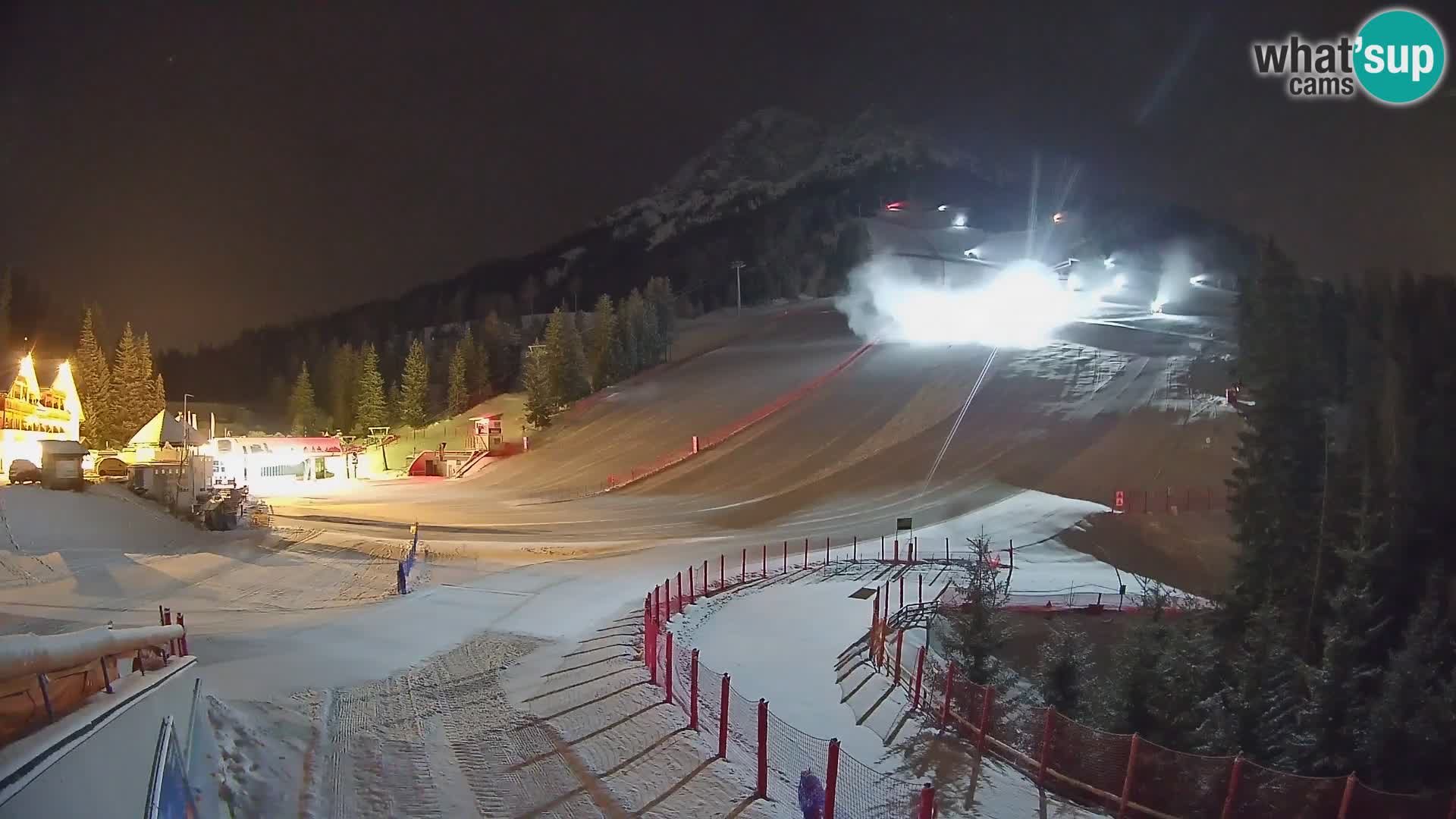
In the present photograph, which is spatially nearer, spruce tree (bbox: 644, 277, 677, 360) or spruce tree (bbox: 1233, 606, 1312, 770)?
spruce tree (bbox: 1233, 606, 1312, 770)

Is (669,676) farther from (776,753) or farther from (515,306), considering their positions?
(515,306)

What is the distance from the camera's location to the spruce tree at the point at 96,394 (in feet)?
222

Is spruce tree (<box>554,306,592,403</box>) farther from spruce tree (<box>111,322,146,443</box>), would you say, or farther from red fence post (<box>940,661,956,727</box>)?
red fence post (<box>940,661,956,727</box>)

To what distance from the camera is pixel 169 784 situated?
427cm

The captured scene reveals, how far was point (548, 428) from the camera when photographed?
60562 millimetres

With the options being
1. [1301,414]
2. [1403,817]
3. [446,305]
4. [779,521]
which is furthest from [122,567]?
[446,305]

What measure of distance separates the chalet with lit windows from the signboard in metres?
40.2

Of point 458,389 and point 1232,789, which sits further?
point 458,389

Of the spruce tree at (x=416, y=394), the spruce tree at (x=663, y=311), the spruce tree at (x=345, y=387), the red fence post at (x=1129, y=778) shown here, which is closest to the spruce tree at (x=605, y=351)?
the spruce tree at (x=663, y=311)

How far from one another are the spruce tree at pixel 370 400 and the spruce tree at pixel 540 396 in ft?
67.3

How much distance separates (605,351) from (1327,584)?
63218mm

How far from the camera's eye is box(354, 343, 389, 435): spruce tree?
273ft

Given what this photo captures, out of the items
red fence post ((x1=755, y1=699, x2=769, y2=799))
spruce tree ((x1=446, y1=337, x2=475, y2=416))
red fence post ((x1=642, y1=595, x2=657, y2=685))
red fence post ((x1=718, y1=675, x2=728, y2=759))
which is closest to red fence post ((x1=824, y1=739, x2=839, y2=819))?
red fence post ((x1=755, y1=699, x2=769, y2=799))

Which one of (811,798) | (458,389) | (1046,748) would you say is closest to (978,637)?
(1046,748)
